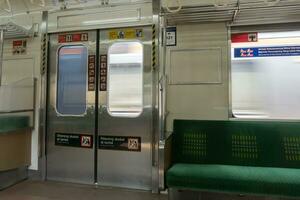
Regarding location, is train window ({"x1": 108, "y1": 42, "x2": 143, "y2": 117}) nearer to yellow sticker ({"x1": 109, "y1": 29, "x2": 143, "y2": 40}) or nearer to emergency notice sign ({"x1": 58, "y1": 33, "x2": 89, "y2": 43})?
yellow sticker ({"x1": 109, "y1": 29, "x2": 143, "y2": 40})

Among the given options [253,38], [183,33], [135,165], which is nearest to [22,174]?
[135,165]

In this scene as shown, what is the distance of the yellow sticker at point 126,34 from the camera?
11.7 ft

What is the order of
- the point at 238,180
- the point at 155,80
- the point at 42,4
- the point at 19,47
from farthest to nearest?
the point at 19,47 < the point at 42,4 < the point at 155,80 < the point at 238,180

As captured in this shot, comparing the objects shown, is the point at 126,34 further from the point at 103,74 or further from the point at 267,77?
the point at 267,77

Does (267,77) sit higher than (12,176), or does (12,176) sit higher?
(267,77)

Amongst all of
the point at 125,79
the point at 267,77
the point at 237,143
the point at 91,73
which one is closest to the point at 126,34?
the point at 125,79

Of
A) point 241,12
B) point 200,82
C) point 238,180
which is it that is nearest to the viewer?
point 238,180

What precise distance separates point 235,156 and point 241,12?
1651 millimetres

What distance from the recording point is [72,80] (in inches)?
151

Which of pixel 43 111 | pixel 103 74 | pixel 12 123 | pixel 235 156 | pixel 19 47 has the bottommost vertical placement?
pixel 235 156

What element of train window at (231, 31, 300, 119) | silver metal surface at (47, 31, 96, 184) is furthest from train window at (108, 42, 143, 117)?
train window at (231, 31, 300, 119)

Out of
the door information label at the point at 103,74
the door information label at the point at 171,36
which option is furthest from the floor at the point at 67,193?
the door information label at the point at 171,36

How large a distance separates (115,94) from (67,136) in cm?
99

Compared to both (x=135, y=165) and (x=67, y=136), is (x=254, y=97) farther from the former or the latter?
(x=67, y=136)
